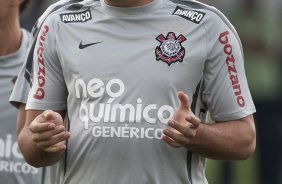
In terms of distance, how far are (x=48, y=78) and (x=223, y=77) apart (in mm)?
799

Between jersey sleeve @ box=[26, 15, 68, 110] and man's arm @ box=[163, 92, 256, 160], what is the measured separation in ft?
2.12

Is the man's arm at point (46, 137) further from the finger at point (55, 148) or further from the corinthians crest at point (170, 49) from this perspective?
the corinthians crest at point (170, 49)

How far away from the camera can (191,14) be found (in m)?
4.73

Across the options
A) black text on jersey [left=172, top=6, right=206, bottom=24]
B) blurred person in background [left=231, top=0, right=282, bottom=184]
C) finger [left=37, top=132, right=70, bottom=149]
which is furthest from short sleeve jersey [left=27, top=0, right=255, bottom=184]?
blurred person in background [left=231, top=0, right=282, bottom=184]

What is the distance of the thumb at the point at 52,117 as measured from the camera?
442 centimetres

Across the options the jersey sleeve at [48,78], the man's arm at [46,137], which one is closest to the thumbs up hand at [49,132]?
the man's arm at [46,137]

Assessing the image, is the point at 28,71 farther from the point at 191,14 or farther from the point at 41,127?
the point at 191,14

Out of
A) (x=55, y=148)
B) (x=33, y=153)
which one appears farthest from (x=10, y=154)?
(x=55, y=148)

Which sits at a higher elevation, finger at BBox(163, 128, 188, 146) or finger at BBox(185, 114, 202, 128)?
finger at BBox(185, 114, 202, 128)

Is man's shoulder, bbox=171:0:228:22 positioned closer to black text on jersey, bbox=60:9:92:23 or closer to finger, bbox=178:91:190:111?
black text on jersey, bbox=60:9:92:23

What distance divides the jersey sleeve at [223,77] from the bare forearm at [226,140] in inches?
2.2

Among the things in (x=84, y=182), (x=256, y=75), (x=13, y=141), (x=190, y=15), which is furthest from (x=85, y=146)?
(x=256, y=75)

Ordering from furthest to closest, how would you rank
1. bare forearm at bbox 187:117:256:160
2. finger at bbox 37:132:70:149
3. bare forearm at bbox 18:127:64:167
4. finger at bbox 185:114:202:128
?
bare forearm at bbox 18:127:64:167 < bare forearm at bbox 187:117:256:160 < finger at bbox 37:132:70:149 < finger at bbox 185:114:202:128

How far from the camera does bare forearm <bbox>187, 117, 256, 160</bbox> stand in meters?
4.55
